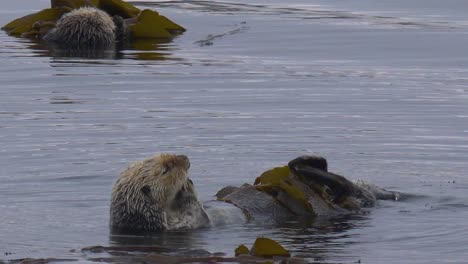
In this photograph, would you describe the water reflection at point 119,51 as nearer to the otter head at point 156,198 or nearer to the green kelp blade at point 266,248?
the otter head at point 156,198

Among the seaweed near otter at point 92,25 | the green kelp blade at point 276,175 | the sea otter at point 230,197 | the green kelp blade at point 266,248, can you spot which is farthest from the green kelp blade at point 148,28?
the green kelp blade at point 266,248

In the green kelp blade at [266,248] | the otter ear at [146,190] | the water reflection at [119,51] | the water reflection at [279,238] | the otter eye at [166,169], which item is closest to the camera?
the green kelp blade at [266,248]

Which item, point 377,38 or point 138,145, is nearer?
point 138,145

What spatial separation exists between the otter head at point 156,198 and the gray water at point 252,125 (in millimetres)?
135

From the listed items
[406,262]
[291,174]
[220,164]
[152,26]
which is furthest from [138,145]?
[152,26]

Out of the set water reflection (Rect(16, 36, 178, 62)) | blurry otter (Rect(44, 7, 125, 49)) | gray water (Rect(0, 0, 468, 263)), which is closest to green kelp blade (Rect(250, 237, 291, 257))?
gray water (Rect(0, 0, 468, 263))

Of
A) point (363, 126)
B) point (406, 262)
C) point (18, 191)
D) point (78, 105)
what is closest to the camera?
point (406, 262)

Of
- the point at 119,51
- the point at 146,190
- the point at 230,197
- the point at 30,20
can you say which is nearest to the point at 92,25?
the point at 119,51

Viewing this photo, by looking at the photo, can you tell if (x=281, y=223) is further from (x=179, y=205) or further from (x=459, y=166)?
(x=459, y=166)

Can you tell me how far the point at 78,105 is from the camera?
11.8 meters

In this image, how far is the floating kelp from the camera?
53.2ft

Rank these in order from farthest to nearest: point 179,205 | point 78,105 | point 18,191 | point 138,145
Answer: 1. point 78,105
2. point 138,145
3. point 18,191
4. point 179,205

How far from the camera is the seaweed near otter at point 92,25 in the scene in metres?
15.7

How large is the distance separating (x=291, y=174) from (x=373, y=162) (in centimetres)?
157
